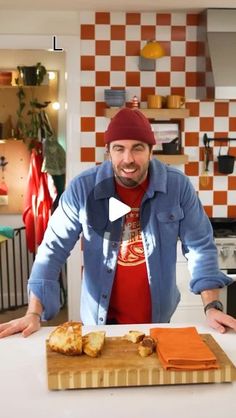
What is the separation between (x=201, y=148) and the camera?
11.8 ft

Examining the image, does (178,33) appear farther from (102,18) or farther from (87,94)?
(87,94)

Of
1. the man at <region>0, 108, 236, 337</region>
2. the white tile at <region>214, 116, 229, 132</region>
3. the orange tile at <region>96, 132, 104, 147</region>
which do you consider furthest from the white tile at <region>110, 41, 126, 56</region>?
the man at <region>0, 108, 236, 337</region>

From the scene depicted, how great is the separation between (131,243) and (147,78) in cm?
193

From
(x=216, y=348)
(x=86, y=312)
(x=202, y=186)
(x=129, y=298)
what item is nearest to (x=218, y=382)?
(x=216, y=348)

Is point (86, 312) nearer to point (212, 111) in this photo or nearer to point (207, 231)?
point (207, 231)

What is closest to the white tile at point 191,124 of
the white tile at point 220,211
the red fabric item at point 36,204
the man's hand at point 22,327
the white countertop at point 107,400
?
the white tile at point 220,211

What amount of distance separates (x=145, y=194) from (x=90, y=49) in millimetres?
1912

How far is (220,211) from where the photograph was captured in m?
3.65

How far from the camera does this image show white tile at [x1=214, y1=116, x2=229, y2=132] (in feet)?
11.7

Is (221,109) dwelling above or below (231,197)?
above

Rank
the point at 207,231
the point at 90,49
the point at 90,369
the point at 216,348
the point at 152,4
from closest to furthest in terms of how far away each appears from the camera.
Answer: the point at 90,369, the point at 216,348, the point at 207,231, the point at 152,4, the point at 90,49

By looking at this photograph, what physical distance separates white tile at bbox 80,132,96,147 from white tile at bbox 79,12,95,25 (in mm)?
695

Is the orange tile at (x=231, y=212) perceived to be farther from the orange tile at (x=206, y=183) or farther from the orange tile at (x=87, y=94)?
the orange tile at (x=87, y=94)

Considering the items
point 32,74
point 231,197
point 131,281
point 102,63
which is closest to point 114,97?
point 102,63
